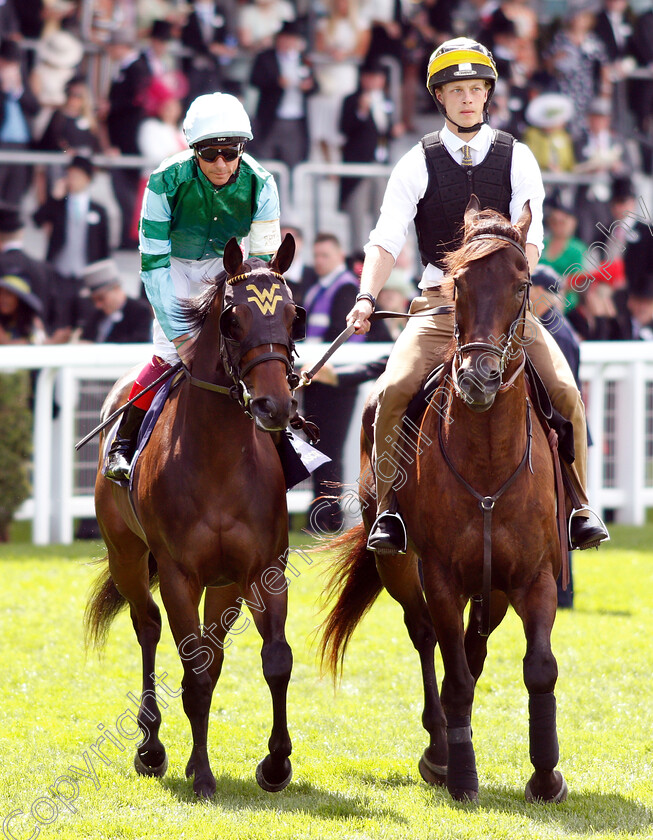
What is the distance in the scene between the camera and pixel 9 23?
12008 millimetres

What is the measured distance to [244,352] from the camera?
4.48 metres

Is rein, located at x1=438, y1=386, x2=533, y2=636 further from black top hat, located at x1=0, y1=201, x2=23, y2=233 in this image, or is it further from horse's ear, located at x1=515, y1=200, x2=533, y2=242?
black top hat, located at x1=0, y1=201, x2=23, y2=233

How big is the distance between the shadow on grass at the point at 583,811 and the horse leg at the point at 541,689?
72mm

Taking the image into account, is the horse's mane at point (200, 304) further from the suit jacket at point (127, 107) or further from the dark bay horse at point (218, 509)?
the suit jacket at point (127, 107)

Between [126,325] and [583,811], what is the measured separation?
7051mm

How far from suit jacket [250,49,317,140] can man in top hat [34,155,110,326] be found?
202 centimetres

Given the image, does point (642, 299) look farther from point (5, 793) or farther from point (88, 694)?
point (5, 793)

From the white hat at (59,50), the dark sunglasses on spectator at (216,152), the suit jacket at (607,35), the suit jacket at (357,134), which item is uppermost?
the suit jacket at (607,35)

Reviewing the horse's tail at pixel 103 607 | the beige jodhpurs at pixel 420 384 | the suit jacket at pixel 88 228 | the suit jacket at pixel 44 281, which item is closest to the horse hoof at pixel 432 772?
the beige jodhpurs at pixel 420 384

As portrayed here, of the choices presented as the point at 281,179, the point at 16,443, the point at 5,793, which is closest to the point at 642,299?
the point at 281,179

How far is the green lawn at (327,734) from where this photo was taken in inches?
173

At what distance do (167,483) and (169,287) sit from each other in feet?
2.52

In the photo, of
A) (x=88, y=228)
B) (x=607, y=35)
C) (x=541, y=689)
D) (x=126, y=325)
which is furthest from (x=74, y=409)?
(x=607, y=35)

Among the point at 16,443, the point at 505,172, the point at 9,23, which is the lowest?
the point at 16,443
